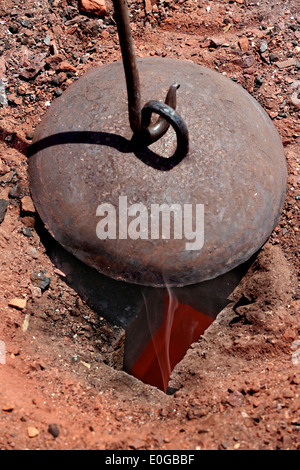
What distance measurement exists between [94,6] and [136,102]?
197cm

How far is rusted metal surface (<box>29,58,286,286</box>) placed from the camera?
219cm

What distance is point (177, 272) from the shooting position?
2256 mm

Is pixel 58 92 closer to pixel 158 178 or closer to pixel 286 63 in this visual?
pixel 158 178

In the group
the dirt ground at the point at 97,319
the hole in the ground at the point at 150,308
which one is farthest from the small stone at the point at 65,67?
the hole in the ground at the point at 150,308

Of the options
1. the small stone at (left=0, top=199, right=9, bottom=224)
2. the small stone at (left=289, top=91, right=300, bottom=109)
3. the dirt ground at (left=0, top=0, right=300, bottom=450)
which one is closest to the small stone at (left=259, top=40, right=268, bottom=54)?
the dirt ground at (left=0, top=0, right=300, bottom=450)

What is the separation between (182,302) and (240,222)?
86cm

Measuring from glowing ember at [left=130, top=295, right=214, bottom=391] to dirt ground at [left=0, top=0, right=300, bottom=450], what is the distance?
29cm

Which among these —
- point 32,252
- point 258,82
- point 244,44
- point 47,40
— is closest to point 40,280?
point 32,252

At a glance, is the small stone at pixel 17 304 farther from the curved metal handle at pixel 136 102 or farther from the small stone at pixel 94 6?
the small stone at pixel 94 6

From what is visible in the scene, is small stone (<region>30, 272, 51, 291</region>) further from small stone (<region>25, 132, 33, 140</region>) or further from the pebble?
the pebble

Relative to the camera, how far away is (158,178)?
2.17 metres

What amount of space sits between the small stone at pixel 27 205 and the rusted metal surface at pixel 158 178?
8.7 inches
